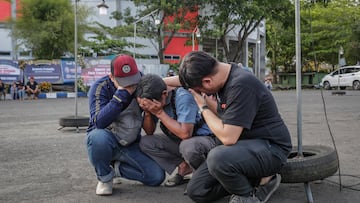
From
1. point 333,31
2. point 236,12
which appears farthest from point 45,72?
point 333,31

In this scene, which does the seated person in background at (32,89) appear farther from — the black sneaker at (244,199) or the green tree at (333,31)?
the black sneaker at (244,199)

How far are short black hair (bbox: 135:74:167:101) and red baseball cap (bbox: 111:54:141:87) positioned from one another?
7 cm

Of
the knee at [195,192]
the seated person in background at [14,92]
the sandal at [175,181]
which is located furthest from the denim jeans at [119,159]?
the seated person in background at [14,92]

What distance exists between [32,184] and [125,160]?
1.12 meters

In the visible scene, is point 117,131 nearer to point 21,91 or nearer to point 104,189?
point 104,189

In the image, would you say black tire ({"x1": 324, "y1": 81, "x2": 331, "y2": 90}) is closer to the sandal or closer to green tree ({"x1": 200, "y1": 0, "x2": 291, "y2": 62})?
green tree ({"x1": 200, "y1": 0, "x2": 291, "y2": 62})

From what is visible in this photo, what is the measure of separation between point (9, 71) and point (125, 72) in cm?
2130

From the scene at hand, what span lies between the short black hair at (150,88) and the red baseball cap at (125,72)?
7 centimetres

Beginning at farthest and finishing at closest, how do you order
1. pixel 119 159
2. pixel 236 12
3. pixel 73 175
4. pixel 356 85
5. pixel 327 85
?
pixel 327 85 → pixel 356 85 → pixel 236 12 → pixel 73 175 → pixel 119 159

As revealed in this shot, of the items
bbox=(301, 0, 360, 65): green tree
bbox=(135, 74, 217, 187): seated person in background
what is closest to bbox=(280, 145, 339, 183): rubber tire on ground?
bbox=(135, 74, 217, 187): seated person in background

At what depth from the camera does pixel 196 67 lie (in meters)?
2.87

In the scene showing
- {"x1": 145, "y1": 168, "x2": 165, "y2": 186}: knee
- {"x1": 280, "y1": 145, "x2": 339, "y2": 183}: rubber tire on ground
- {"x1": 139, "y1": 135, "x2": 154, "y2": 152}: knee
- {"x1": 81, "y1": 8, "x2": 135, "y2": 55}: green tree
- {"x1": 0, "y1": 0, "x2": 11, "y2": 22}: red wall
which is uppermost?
{"x1": 0, "y1": 0, "x2": 11, "y2": 22}: red wall

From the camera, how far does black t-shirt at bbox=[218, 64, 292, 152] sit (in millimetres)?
2799

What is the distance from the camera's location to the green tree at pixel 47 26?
26.4 m
